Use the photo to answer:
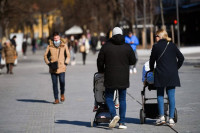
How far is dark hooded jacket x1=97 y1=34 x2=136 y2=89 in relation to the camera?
32.2ft

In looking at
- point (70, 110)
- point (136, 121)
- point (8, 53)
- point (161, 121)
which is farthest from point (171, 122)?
point (8, 53)

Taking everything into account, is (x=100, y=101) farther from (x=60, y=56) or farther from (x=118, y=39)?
(x=60, y=56)

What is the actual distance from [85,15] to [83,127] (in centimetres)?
8138

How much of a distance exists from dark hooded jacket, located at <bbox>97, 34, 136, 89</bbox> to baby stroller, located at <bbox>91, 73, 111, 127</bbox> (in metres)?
0.33

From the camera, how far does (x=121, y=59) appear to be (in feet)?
32.3

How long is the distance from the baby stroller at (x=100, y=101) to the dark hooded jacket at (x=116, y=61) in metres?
0.33

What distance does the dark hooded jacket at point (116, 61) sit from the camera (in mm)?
9812

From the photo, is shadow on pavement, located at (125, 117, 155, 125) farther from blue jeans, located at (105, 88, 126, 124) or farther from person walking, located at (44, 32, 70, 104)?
person walking, located at (44, 32, 70, 104)

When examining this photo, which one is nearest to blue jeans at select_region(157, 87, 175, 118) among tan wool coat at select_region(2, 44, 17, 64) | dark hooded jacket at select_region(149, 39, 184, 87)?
dark hooded jacket at select_region(149, 39, 184, 87)

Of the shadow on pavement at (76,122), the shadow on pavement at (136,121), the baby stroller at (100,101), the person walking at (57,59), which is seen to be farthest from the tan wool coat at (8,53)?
the baby stroller at (100,101)

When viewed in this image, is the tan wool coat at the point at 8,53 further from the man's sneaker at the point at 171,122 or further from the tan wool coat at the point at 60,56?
the man's sneaker at the point at 171,122

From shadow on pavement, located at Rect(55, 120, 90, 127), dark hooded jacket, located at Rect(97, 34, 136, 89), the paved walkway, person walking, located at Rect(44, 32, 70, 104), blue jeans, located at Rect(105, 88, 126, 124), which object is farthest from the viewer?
person walking, located at Rect(44, 32, 70, 104)

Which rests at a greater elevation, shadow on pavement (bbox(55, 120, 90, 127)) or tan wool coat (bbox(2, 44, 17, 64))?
tan wool coat (bbox(2, 44, 17, 64))

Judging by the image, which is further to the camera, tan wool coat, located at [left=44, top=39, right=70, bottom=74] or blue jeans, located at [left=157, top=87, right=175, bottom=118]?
tan wool coat, located at [left=44, top=39, right=70, bottom=74]
